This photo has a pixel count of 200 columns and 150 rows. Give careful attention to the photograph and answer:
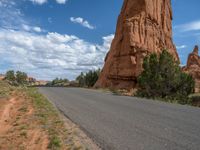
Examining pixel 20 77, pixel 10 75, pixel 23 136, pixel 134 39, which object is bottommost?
pixel 23 136

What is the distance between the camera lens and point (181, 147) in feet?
20.2

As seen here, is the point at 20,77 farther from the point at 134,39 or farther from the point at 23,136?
the point at 23,136

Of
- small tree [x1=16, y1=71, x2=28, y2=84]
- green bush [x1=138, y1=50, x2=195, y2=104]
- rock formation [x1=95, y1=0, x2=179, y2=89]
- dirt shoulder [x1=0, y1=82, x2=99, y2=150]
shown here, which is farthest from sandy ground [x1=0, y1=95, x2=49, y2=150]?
small tree [x1=16, y1=71, x2=28, y2=84]

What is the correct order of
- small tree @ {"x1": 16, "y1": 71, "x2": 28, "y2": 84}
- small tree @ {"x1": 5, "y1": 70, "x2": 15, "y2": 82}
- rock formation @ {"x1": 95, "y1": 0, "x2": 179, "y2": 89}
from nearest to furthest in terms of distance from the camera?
1. rock formation @ {"x1": 95, "y1": 0, "x2": 179, "y2": 89}
2. small tree @ {"x1": 5, "y1": 70, "x2": 15, "y2": 82}
3. small tree @ {"x1": 16, "y1": 71, "x2": 28, "y2": 84}

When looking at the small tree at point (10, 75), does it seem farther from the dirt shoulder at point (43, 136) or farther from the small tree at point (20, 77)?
the dirt shoulder at point (43, 136)

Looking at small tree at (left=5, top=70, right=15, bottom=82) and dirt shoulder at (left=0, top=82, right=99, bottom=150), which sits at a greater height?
small tree at (left=5, top=70, right=15, bottom=82)

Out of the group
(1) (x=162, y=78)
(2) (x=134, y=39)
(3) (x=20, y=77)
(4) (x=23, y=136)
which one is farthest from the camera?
(3) (x=20, y=77)

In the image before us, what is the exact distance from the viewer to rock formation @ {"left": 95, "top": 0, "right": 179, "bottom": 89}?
1782 inches

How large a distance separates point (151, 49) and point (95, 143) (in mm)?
42102

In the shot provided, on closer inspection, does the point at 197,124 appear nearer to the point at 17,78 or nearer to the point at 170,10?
the point at 170,10

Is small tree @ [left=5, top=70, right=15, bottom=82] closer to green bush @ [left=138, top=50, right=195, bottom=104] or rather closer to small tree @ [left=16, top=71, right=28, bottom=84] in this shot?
small tree @ [left=16, top=71, right=28, bottom=84]

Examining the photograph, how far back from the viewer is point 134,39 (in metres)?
46.7

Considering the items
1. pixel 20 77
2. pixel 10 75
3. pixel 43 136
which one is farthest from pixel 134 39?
pixel 20 77

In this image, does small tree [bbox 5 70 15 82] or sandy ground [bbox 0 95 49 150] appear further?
small tree [bbox 5 70 15 82]
